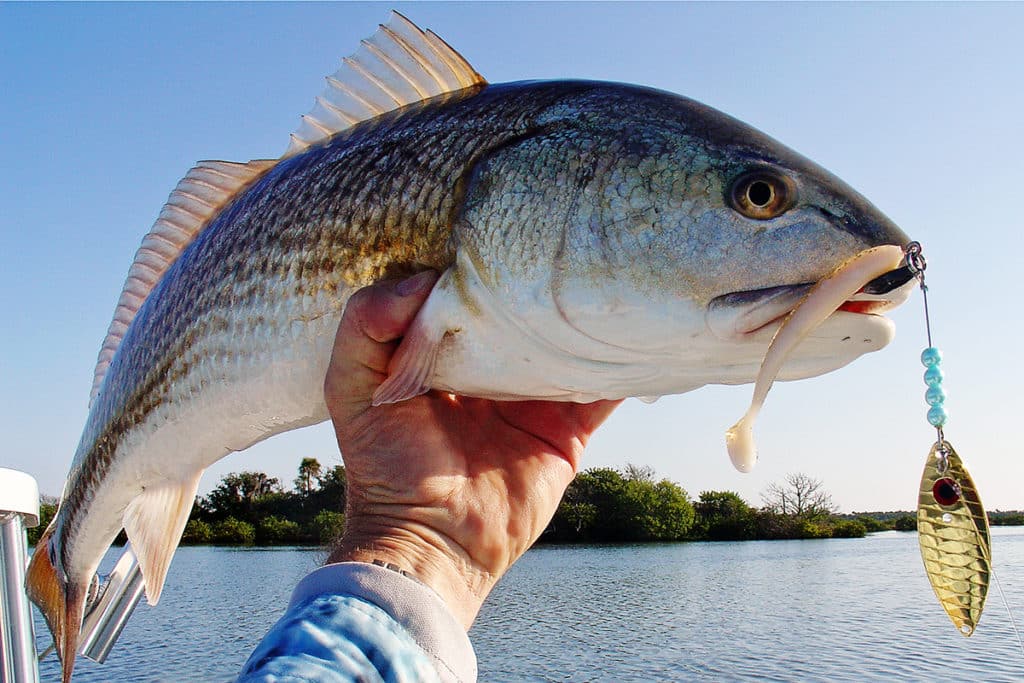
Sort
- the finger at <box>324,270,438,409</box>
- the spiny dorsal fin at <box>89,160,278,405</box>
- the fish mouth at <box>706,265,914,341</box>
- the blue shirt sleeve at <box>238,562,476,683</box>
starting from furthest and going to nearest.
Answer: the spiny dorsal fin at <box>89,160,278,405</box>
the finger at <box>324,270,438,409</box>
the fish mouth at <box>706,265,914,341</box>
the blue shirt sleeve at <box>238,562,476,683</box>

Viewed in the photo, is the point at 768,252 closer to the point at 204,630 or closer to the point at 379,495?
the point at 379,495

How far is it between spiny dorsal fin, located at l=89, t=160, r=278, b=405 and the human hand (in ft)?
4.53

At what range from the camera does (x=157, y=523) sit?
3684mm

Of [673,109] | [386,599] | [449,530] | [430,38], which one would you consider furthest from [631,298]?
[430,38]

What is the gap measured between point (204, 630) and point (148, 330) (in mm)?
29885

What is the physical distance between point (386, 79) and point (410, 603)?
6.87ft

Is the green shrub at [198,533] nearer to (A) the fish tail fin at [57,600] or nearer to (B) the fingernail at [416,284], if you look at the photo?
(A) the fish tail fin at [57,600]

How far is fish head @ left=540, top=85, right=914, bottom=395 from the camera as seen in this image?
2.01 metres

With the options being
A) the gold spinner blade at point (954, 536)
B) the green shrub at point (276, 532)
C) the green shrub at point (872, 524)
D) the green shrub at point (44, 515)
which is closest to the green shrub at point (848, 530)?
the green shrub at point (872, 524)

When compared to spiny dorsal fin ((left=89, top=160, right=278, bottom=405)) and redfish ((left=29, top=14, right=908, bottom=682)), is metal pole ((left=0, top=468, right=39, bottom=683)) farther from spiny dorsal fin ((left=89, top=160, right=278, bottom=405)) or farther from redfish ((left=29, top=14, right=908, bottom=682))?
spiny dorsal fin ((left=89, top=160, right=278, bottom=405))

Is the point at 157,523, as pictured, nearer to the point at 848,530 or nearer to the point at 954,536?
the point at 954,536

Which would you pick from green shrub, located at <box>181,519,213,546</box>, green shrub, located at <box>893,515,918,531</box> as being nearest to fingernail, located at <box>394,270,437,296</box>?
green shrub, located at <box>181,519,213,546</box>

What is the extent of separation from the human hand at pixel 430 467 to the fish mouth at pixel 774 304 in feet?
2.71

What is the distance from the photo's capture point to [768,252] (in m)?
2.04
